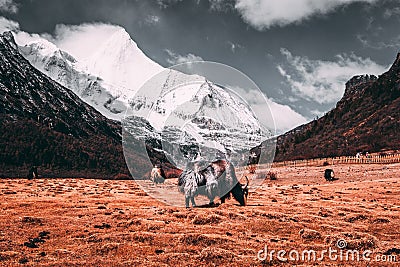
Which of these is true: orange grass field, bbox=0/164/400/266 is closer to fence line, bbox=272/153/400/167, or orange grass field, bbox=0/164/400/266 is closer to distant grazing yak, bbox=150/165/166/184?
distant grazing yak, bbox=150/165/166/184

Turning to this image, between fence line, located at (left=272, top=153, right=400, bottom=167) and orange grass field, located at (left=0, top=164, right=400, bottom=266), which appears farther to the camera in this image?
fence line, located at (left=272, top=153, right=400, bottom=167)

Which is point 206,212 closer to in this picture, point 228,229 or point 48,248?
point 228,229

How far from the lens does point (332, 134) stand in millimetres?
166000

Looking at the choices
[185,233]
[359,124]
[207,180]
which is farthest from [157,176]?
[359,124]

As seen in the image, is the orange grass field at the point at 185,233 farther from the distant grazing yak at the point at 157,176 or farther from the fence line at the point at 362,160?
the fence line at the point at 362,160

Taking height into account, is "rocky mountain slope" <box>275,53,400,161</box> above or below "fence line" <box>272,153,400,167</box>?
above

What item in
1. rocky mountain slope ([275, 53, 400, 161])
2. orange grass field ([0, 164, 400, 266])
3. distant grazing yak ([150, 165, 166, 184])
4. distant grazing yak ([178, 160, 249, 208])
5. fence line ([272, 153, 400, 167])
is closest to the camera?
orange grass field ([0, 164, 400, 266])

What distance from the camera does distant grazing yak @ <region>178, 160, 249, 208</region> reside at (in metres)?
22.9

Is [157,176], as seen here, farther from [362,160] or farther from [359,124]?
[359,124]

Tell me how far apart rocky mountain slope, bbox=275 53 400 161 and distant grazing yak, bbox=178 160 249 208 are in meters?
108

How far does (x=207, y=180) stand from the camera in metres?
22.9

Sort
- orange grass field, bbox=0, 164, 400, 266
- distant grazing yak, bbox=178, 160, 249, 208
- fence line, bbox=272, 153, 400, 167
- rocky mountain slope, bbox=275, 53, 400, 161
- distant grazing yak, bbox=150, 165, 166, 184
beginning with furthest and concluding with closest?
rocky mountain slope, bbox=275, 53, 400, 161 → fence line, bbox=272, 153, 400, 167 → distant grazing yak, bbox=150, 165, 166, 184 → distant grazing yak, bbox=178, 160, 249, 208 → orange grass field, bbox=0, 164, 400, 266

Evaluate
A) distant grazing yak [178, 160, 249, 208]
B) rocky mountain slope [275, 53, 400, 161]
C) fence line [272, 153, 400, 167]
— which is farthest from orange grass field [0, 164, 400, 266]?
rocky mountain slope [275, 53, 400, 161]

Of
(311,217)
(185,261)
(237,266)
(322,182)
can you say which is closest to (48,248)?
(185,261)
